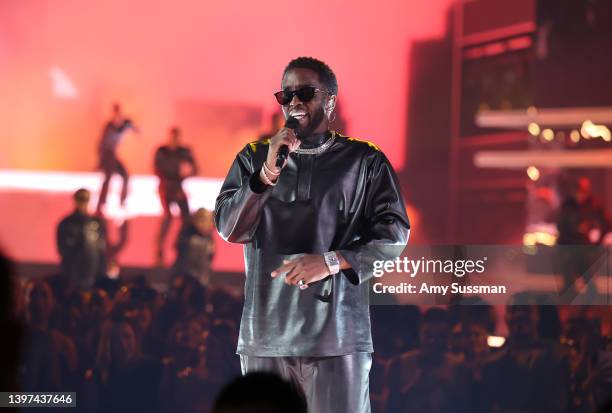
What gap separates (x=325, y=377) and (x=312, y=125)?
72 centimetres

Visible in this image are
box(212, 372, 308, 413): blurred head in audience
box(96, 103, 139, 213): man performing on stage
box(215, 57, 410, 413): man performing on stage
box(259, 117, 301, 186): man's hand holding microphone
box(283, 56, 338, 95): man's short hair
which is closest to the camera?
box(212, 372, 308, 413): blurred head in audience

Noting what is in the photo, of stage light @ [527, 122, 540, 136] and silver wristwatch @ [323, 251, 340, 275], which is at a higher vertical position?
stage light @ [527, 122, 540, 136]

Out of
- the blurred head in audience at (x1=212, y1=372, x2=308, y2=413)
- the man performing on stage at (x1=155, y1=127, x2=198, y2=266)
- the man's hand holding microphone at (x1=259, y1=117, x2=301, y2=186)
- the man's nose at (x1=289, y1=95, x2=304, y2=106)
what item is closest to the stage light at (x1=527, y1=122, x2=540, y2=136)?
the man performing on stage at (x1=155, y1=127, x2=198, y2=266)

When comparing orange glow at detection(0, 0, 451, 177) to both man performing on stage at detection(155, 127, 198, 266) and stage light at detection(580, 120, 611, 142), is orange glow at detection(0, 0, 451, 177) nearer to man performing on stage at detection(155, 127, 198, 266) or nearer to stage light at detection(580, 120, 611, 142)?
man performing on stage at detection(155, 127, 198, 266)

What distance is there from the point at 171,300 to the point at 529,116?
6.31 feet

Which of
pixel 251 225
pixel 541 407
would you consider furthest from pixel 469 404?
pixel 251 225

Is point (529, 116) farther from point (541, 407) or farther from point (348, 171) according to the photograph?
point (348, 171)

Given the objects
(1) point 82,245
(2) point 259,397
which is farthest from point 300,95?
(1) point 82,245

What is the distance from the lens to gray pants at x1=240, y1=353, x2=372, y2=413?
2773mm

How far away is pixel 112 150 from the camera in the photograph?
Result: 4758 mm

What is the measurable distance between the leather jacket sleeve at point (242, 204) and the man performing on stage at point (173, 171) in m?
1.87

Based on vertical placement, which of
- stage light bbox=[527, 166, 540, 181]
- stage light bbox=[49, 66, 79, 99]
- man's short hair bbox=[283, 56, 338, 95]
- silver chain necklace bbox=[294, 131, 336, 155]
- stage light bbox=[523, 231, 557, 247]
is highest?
stage light bbox=[49, 66, 79, 99]

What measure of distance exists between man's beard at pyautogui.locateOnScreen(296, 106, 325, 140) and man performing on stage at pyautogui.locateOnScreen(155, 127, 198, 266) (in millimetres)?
1938

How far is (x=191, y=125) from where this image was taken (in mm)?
4746
